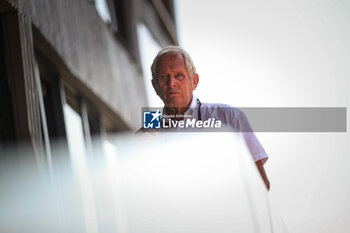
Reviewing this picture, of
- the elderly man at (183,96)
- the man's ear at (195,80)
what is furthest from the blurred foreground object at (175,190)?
the man's ear at (195,80)

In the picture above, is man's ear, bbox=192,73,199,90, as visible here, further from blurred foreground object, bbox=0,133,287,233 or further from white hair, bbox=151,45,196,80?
blurred foreground object, bbox=0,133,287,233

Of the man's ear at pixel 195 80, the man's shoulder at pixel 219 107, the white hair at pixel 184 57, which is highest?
the white hair at pixel 184 57

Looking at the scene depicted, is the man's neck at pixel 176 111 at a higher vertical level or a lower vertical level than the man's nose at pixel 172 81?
lower

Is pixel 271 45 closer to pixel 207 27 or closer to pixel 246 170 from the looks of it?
pixel 207 27

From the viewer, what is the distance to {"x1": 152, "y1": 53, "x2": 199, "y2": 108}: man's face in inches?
71.5

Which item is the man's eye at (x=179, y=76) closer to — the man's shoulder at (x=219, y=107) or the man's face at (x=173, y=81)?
the man's face at (x=173, y=81)

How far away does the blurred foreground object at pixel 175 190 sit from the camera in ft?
6.30

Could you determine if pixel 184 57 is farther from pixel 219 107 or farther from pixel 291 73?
pixel 291 73

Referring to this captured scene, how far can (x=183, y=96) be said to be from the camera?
1.83 m

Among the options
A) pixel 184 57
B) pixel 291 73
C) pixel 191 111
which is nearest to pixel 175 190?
pixel 191 111

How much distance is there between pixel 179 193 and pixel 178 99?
0.42 meters

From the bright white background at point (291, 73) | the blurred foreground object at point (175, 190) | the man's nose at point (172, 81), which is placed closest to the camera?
the man's nose at point (172, 81)

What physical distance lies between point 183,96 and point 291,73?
787mm

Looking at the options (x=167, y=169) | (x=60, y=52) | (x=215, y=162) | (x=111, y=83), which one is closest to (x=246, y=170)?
(x=215, y=162)
